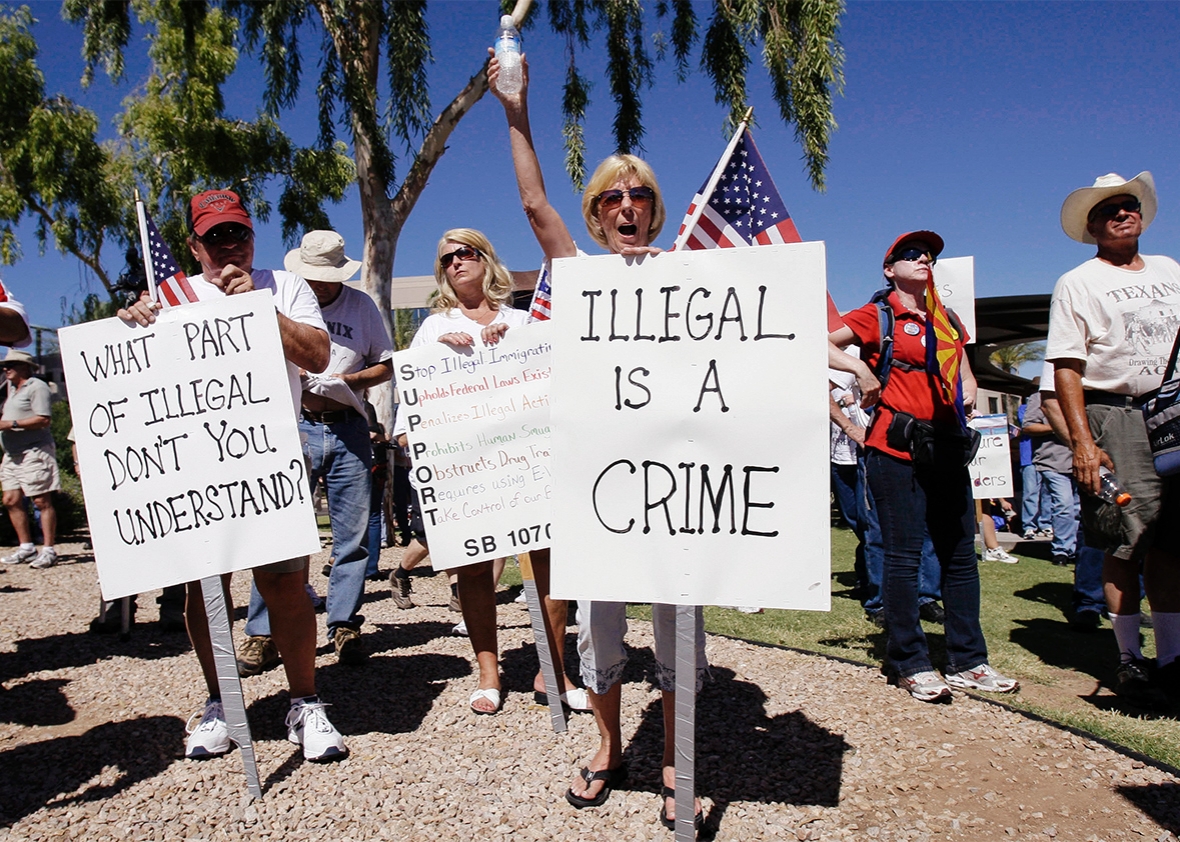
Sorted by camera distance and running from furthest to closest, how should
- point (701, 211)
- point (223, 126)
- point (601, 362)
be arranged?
point (223, 126) < point (701, 211) < point (601, 362)

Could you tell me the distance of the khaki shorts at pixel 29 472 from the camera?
28.6 feet

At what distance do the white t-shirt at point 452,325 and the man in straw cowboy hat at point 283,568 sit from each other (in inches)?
18.6

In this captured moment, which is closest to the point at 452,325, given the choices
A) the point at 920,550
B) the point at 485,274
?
the point at 485,274

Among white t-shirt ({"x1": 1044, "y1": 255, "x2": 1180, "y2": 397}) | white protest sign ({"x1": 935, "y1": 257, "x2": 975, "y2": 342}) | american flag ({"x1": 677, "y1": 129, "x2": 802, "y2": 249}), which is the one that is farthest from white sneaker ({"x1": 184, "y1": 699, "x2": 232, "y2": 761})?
white protest sign ({"x1": 935, "y1": 257, "x2": 975, "y2": 342})

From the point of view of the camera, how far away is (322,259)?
4383 millimetres

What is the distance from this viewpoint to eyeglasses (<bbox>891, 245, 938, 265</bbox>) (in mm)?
3842

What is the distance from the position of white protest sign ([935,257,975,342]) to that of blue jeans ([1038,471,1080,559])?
3239 millimetres

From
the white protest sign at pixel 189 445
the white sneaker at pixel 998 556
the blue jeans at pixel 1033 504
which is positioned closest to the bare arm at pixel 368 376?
the white protest sign at pixel 189 445

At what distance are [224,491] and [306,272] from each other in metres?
1.82

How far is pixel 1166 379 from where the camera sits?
339 cm

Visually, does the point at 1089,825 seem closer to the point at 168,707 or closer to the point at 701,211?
the point at 701,211

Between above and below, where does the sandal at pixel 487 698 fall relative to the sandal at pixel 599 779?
below

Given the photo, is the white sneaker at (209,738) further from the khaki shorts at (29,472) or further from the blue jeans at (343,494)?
the khaki shorts at (29,472)

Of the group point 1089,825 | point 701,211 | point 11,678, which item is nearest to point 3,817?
point 11,678
